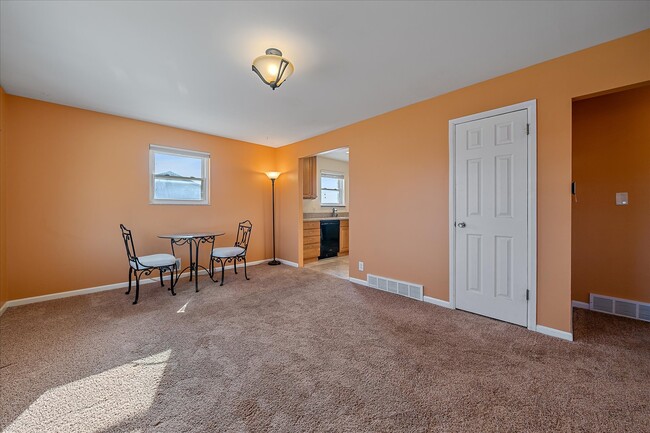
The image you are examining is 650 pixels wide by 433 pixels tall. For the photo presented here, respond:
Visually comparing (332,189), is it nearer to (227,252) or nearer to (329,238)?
(329,238)

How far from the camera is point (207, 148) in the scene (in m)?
4.68

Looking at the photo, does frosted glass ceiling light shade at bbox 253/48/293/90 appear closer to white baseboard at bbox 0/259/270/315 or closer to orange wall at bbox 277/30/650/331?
orange wall at bbox 277/30/650/331

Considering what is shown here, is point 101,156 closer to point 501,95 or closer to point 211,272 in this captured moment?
point 211,272

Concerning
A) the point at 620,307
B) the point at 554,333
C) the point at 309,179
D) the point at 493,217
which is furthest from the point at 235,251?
the point at 620,307

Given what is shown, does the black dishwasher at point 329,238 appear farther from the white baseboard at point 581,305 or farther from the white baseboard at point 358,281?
the white baseboard at point 581,305

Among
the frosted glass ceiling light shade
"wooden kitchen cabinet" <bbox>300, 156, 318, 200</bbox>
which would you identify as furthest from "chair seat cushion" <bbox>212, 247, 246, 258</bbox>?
the frosted glass ceiling light shade

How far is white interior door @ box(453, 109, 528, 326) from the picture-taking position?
2492 mm

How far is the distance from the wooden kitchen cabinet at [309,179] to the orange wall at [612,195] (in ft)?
15.3

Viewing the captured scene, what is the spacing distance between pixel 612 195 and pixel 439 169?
6.16 ft


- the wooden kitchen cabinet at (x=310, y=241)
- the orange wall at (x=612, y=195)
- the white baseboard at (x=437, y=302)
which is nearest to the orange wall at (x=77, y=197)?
the wooden kitchen cabinet at (x=310, y=241)

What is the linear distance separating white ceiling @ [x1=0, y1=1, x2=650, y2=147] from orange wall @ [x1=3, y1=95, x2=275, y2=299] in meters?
0.41

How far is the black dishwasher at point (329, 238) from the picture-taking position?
6.08m

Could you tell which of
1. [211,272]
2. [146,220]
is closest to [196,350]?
[211,272]

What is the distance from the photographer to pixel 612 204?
2859 millimetres
